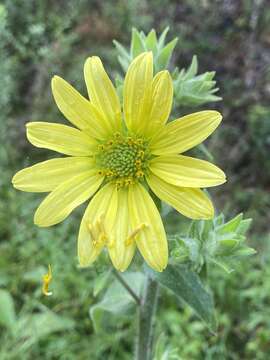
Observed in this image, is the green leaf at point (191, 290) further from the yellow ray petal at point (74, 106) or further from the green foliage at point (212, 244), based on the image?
the yellow ray petal at point (74, 106)

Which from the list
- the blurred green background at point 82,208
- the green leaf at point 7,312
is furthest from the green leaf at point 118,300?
the green leaf at point 7,312

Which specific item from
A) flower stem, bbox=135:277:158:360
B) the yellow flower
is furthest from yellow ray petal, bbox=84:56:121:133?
flower stem, bbox=135:277:158:360

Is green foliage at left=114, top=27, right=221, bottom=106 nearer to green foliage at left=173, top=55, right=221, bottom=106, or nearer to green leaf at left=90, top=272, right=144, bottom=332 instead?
green foliage at left=173, top=55, right=221, bottom=106

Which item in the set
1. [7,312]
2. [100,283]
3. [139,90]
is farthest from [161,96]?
[7,312]

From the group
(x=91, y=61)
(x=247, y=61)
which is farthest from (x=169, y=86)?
(x=247, y=61)

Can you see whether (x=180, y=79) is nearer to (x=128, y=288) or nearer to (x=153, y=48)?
(x=153, y=48)

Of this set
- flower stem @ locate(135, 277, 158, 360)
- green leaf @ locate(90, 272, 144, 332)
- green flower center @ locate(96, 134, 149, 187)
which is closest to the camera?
green flower center @ locate(96, 134, 149, 187)

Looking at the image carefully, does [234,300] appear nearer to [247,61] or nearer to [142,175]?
[142,175]

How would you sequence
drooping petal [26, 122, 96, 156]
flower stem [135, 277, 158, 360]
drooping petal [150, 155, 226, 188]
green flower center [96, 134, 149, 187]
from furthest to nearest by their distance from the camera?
flower stem [135, 277, 158, 360] < green flower center [96, 134, 149, 187] < drooping petal [26, 122, 96, 156] < drooping petal [150, 155, 226, 188]

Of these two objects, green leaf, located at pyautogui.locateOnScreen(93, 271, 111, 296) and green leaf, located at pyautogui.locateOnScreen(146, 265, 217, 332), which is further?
green leaf, located at pyautogui.locateOnScreen(93, 271, 111, 296)
